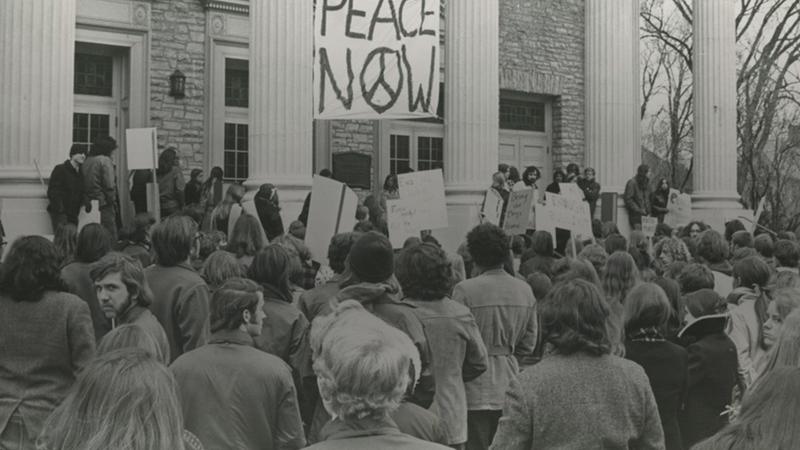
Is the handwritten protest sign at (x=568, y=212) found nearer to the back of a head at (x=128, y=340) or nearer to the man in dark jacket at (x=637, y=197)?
the man in dark jacket at (x=637, y=197)

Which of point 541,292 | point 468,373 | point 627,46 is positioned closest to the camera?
point 468,373

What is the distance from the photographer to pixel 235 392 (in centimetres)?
407

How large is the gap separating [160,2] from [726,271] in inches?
451

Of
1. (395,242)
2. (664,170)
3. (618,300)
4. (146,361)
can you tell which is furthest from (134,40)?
(664,170)

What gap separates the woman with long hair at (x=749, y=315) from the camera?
587cm

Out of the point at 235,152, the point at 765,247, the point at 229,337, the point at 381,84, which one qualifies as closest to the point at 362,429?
the point at 229,337

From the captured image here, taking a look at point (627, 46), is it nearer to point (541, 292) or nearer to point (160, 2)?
point (160, 2)

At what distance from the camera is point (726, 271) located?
350 inches

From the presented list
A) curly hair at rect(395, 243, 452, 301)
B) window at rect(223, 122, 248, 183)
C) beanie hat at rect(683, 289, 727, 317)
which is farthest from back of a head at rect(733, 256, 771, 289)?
window at rect(223, 122, 248, 183)

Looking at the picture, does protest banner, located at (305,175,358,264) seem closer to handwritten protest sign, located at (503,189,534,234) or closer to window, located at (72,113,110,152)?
handwritten protest sign, located at (503,189,534,234)

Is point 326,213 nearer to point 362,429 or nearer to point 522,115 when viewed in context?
point 362,429

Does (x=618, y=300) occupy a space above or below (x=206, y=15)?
below

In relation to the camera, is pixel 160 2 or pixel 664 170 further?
pixel 664 170

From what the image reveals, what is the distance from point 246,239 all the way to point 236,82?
11.1 meters
